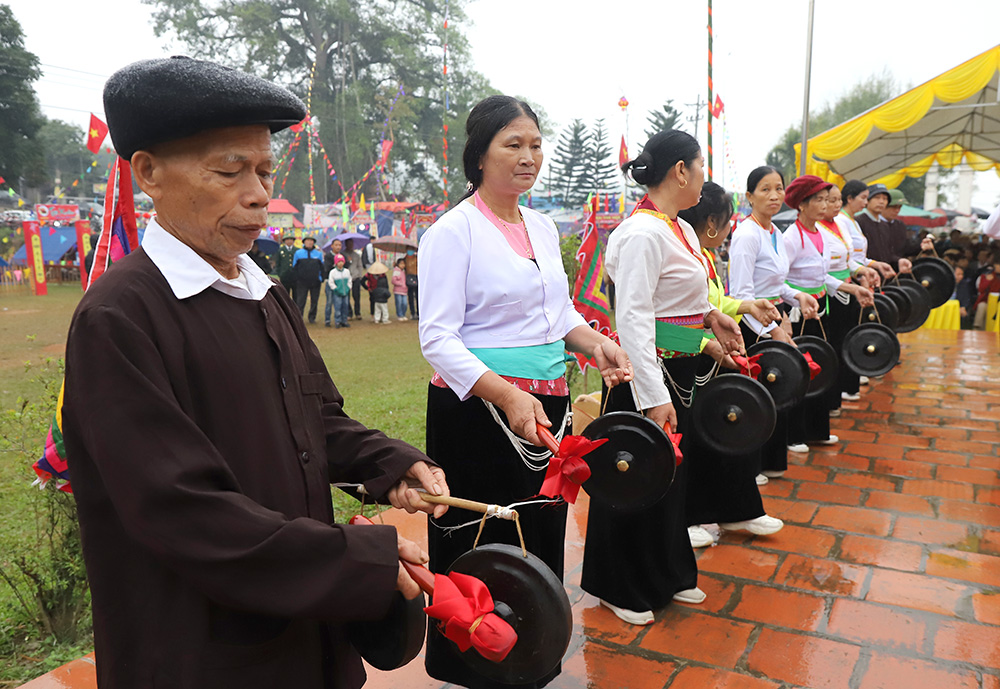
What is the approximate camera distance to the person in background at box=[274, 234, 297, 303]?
15.3m

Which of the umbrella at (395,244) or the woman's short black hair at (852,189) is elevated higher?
the woman's short black hair at (852,189)

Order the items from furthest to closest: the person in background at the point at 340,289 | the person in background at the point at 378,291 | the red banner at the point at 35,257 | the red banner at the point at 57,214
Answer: the red banner at the point at 57,214 → the red banner at the point at 35,257 → the person in background at the point at 378,291 → the person in background at the point at 340,289

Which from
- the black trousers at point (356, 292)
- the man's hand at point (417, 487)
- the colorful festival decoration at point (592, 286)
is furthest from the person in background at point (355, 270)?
the man's hand at point (417, 487)

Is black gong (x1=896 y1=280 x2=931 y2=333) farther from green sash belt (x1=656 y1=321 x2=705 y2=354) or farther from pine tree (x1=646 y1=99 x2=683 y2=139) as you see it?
pine tree (x1=646 y1=99 x2=683 y2=139)

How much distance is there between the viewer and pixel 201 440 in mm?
1100

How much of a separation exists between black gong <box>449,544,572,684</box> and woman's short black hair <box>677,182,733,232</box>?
7.98ft

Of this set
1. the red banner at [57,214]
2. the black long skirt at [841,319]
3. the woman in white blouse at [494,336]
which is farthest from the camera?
the red banner at [57,214]

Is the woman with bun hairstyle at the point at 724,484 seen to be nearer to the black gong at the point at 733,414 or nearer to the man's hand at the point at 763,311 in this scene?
the man's hand at the point at 763,311

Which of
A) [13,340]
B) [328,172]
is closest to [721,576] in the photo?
[13,340]

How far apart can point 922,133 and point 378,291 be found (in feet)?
37.0

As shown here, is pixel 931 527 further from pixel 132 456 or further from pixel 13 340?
pixel 13 340

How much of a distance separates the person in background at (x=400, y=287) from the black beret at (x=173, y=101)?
51.1 feet

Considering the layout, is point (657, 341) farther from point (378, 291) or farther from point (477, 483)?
point (378, 291)

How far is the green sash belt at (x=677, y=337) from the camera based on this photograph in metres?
3.12
